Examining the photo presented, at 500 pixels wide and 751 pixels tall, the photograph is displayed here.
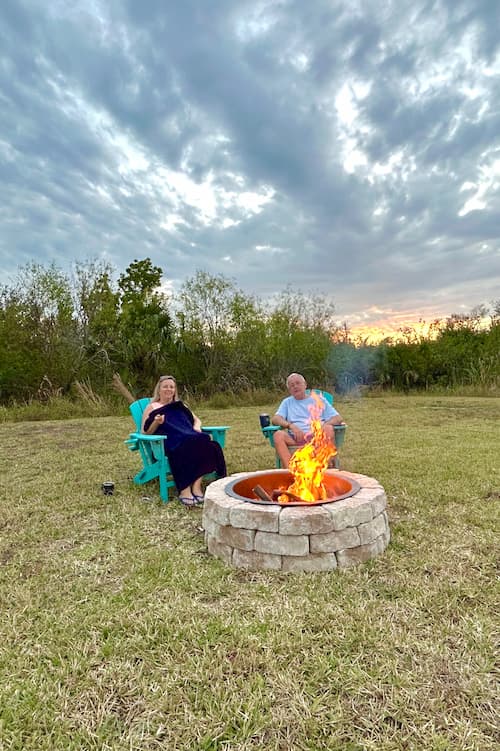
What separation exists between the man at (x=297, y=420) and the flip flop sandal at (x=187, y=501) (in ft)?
2.62

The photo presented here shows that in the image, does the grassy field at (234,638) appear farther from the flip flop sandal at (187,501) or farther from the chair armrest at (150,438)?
the chair armrest at (150,438)

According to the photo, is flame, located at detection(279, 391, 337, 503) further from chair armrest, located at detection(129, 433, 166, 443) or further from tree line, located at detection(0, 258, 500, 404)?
tree line, located at detection(0, 258, 500, 404)

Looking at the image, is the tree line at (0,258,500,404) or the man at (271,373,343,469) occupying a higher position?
the tree line at (0,258,500,404)

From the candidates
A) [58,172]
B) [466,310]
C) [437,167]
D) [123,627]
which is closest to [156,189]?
[58,172]

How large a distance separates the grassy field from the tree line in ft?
26.7

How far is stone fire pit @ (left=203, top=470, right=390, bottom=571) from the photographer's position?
2.10 m

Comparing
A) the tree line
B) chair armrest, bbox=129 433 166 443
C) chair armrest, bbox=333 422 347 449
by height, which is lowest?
chair armrest, bbox=333 422 347 449

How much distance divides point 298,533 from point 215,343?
9971mm

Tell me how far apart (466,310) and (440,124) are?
341 inches

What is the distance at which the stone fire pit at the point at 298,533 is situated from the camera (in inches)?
82.8

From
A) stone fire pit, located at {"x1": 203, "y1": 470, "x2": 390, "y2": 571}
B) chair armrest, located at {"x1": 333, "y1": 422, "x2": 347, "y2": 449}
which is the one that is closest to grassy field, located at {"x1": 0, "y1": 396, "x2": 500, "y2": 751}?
stone fire pit, located at {"x1": 203, "y1": 470, "x2": 390, "y2": 571}

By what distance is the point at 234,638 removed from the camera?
166cm

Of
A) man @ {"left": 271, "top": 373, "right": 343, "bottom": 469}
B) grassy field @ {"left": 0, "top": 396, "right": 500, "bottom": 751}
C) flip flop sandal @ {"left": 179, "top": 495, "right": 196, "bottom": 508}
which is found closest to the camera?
grassy field @ {"left": 0, "top": 396, "right": 500, "bottom": 751}

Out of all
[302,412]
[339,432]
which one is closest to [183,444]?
[302,412]
